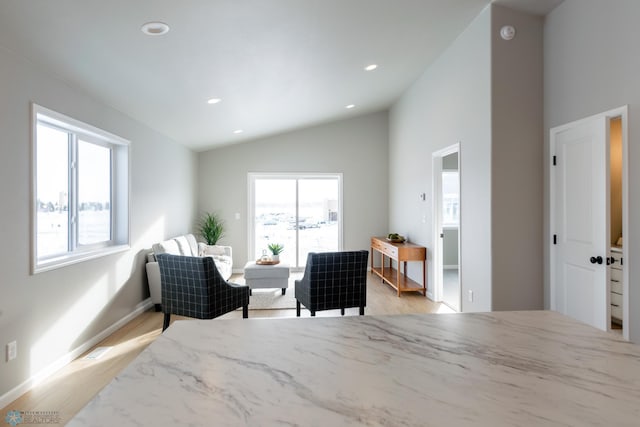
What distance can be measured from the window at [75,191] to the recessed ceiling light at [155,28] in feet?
3.27

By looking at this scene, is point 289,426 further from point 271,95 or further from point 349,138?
point 349,138

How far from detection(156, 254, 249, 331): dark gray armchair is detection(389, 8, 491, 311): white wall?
244cm

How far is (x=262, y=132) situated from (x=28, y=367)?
486cm

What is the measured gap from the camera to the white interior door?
290 cm

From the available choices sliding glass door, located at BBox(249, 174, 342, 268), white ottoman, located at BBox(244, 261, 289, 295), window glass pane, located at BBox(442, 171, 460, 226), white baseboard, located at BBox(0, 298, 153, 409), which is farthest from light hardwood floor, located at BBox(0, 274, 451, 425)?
window glass pane, located at BBox(442, 171, 460, 226)

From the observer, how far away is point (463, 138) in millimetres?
4125

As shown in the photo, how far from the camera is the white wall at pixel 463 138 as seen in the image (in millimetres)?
3639

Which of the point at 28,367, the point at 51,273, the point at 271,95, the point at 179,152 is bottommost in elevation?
the point at 28,367

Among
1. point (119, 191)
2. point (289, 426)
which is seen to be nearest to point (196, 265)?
point (119, 191)

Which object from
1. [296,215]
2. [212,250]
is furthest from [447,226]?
[212,250]

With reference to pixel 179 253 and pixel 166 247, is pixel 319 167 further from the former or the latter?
pixel 166 247

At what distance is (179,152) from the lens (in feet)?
19.6

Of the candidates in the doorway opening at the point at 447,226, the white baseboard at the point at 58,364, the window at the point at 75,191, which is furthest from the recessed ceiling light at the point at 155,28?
the doorway opening at the point at 447,226

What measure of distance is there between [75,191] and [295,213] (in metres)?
4.29
